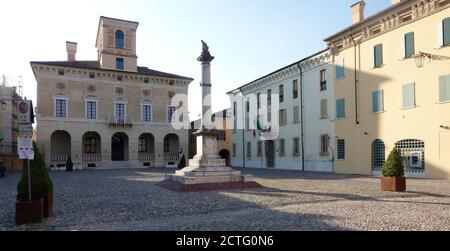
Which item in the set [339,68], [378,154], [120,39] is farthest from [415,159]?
[120,39]

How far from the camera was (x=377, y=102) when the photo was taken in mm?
23375

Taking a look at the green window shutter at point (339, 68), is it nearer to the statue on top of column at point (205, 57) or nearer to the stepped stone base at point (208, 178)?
the statue on top of column at point (205, 57)

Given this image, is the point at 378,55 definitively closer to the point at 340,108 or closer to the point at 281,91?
the point at 340,108

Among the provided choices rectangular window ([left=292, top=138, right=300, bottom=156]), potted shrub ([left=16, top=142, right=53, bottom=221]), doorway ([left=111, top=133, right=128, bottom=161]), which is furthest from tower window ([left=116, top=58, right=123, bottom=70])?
potted shrub ([left=16, top=142, right=53, bottom=221])

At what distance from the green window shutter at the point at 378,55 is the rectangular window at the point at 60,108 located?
28.7m

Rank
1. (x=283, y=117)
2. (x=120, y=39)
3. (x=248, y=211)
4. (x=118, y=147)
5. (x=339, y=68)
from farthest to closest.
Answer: (x=118, y=147)
(x=120, y=39)
(x=283, y=117)
(x=339, y=68)
(x=248, y=211)

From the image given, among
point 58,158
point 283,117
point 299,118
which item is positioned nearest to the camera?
point 299,118

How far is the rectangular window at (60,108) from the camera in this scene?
36.2 meters

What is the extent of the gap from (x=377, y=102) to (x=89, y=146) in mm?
29301

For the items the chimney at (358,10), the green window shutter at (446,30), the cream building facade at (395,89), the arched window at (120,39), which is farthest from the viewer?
the arched window at (120,39)

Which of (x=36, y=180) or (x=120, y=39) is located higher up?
(x=120, y=39)

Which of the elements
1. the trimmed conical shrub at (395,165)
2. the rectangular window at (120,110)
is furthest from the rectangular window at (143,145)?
the trimmed conical shrub at (395,165)
